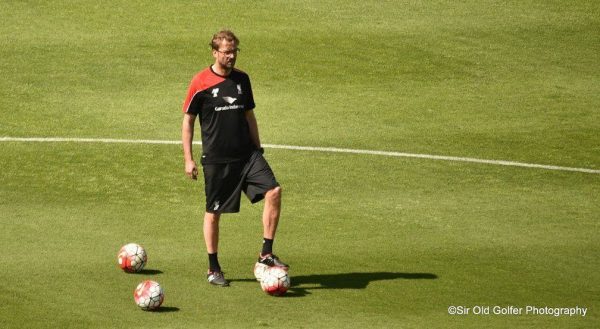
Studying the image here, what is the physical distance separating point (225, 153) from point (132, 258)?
4.67ft

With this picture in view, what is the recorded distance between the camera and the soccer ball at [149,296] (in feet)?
39.9

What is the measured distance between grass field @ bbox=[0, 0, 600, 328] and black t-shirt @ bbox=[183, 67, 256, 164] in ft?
4.25

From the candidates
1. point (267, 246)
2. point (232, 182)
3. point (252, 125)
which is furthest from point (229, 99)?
point (267, 246)

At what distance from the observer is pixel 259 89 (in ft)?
71.7

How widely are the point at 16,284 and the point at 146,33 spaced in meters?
11.6

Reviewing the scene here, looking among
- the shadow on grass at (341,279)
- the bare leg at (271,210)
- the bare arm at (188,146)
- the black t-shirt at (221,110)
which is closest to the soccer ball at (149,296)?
the shadow on grass at (341,279)

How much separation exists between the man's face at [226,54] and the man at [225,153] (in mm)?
13

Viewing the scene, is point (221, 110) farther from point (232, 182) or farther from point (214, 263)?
point (214, 263)

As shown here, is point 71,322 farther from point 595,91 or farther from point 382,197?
point 595,91

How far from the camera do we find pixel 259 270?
1312cm

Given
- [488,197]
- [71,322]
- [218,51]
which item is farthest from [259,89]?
[71,322]

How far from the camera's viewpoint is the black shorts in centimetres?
1334

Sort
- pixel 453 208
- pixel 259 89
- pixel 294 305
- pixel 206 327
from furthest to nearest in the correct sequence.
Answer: pixel 259 89, pixel 453 208, pixel 294 305, pixel 206 327

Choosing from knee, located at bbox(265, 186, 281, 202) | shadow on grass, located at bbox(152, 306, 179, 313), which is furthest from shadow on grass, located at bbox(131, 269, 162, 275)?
knee, located at bbox(265, 186, 281, 202)
